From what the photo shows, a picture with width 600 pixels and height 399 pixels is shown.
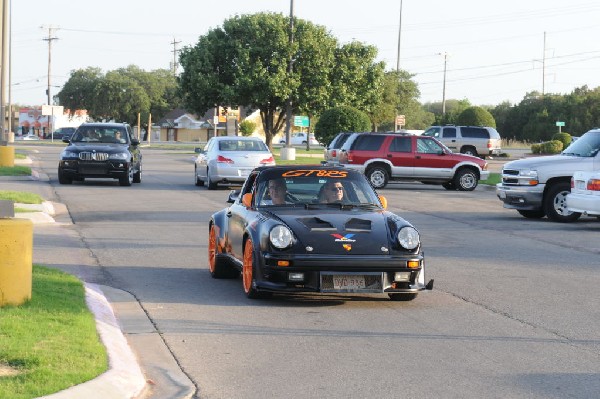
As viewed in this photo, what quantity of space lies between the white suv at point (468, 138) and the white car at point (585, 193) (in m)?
36.6

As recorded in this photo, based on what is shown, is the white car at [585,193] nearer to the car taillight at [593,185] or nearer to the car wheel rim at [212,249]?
the car taillight at [593,185]

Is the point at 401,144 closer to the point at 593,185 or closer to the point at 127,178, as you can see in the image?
the point at 127,178

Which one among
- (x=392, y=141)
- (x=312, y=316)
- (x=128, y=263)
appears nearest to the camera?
(x=312, y=316)

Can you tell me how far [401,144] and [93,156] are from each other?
9.80 meters

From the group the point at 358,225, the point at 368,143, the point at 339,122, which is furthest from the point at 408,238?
the point at 339,122

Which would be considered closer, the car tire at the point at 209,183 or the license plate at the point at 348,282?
the license plate at the point at 348,282

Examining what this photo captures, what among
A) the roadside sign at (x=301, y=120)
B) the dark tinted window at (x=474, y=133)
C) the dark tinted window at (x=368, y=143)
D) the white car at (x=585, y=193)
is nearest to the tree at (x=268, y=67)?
the roadside sign at (x=301, y=120)

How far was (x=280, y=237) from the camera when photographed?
10.5m

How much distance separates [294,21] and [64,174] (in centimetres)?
3235

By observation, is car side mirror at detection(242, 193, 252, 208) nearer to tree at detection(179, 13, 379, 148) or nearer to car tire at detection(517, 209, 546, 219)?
car tire at detection(517, 209, 546, 219)

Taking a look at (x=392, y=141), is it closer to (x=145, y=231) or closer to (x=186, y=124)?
(x=145, y=231)

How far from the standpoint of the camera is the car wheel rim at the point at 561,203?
21781mm

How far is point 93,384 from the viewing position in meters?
6.73

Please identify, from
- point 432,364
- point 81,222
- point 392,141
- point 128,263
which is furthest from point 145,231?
point 392,141
